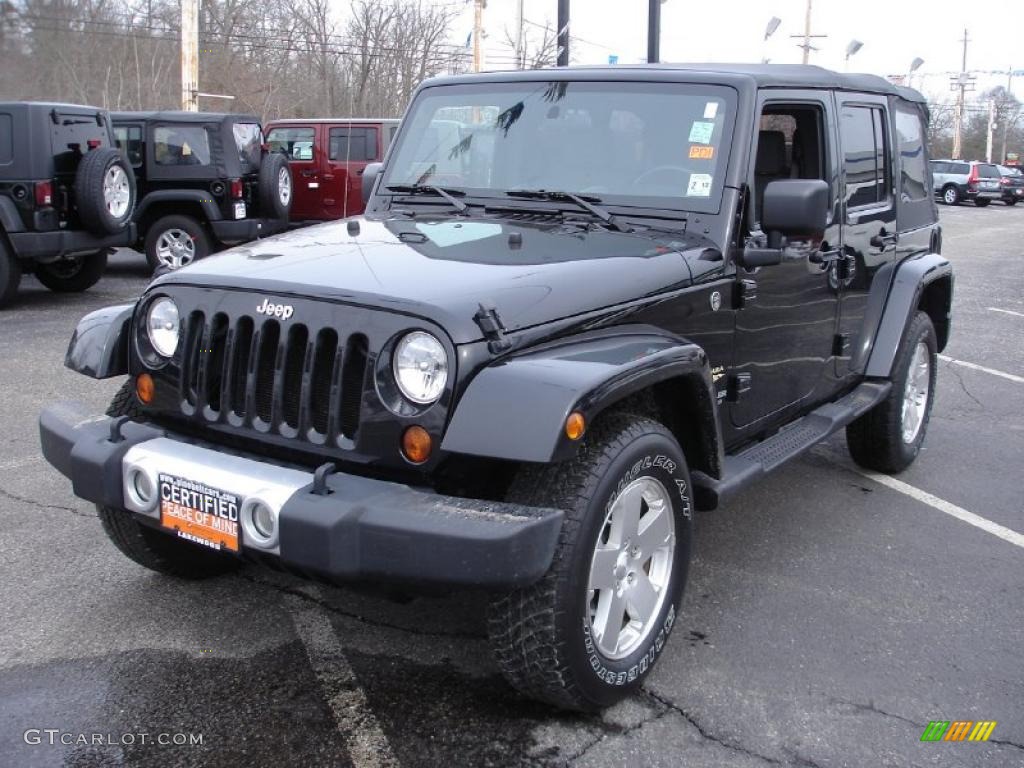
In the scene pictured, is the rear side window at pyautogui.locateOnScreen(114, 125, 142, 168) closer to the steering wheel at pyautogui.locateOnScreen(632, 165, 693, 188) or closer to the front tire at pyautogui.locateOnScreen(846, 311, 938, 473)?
the front tire at pyautogui.locateOnScreen(846, 311, 938, 473)

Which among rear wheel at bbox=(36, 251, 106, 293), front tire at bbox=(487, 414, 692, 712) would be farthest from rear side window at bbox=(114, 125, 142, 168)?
front tire at bbox=(487, 414, 692, 712)

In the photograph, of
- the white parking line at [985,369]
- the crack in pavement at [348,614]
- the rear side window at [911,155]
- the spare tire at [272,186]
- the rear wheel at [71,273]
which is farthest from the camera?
the spare tire at [272,186]

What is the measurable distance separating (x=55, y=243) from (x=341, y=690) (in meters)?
7.93

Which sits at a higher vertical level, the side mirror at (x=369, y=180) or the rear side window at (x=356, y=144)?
the rear side window at (x=356, y=144)

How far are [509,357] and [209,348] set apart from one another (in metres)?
0.95

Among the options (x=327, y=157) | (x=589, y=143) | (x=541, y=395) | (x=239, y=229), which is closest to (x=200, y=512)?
(x=541, y=395)

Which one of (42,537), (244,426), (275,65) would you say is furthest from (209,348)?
(275,65)

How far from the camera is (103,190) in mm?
9820

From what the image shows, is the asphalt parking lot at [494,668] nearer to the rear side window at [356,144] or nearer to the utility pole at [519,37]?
the rear side window at [356,144]

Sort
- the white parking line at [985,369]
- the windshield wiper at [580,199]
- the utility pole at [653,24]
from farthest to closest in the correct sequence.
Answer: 1. the utility pole at [653,24]
2. the white parking line at [985,369]
3. the windshield wiper at [580,199]

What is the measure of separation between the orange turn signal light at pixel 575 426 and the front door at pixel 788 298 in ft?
4.39

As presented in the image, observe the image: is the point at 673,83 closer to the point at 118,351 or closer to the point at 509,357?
the point at 509,357

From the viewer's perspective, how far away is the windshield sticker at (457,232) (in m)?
3.56

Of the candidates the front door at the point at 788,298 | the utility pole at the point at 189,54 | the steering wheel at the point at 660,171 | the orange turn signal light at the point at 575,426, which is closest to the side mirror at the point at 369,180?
the steering wheel at the point at 660,171
